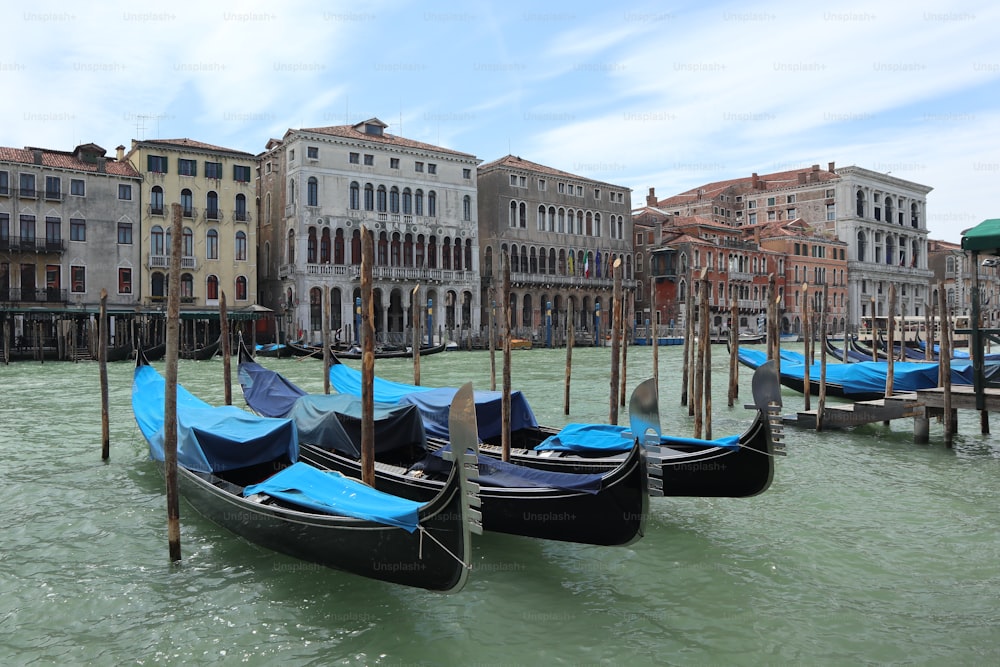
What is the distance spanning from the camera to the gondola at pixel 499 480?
3.87 meters

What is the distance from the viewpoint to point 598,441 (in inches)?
205

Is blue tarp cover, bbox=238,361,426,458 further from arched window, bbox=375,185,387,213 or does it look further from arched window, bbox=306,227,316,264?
arched window, bbox=375,185,387,213

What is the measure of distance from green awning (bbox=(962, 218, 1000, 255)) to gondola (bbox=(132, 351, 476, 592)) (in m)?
5.17

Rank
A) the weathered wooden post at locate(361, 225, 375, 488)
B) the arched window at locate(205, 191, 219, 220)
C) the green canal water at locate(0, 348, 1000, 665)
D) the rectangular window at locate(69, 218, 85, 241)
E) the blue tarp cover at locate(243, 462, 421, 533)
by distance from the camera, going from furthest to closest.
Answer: the arched window at locate(205, 191, 219, 220), the rectangular window at locate(69, 218, 85, 241), the weathered wooden post at locate(361, 225, 375, 488), the blue tarp cover at locate(243, 462, 421, 533), the green canal water at locate(0, 348, 1000, 665)

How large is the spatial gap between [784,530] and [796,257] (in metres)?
36.4

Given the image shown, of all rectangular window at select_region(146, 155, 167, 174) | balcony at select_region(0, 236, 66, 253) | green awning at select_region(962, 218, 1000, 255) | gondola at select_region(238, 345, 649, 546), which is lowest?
gondola at select_region(238, 345, 649, 546)

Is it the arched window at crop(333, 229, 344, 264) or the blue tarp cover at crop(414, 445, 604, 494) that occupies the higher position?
the arched window at crop(333, 229, 344, 264)

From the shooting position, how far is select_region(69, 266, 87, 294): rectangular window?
21.5 metres

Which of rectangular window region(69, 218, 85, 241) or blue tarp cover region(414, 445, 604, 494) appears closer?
blue tarp cover region(414, 445, 604, 494)

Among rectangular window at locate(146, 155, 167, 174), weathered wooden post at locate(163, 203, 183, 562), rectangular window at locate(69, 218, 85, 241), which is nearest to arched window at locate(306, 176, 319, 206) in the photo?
rectangular window at locate(146, 155, 167, 174)

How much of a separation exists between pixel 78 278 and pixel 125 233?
1.80 meters

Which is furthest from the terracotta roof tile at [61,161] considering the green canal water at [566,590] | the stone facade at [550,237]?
the green canal water at [566,590]

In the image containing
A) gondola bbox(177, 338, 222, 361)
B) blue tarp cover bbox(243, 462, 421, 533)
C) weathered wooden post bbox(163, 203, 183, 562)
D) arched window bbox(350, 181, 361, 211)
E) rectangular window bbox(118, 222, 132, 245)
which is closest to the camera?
blue tarp cover bbox(243, 462, 421, 533)

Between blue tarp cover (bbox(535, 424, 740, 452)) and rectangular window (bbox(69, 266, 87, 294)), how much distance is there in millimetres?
20101
